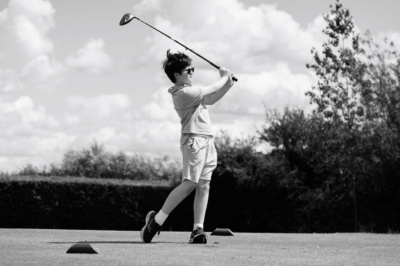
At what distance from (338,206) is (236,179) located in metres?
3.38

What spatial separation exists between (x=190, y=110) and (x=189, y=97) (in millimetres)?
169

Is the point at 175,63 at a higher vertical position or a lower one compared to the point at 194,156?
higher

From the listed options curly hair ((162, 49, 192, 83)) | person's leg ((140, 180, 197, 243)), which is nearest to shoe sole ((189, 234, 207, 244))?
person's leg ((140, 180, 197, 243))

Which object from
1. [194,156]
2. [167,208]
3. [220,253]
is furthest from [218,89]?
[220,253]

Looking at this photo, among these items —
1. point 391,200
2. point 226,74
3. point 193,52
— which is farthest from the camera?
point 391,200

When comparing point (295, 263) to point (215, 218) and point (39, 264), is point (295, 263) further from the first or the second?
point (215, 218)

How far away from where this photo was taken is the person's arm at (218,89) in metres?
8.58

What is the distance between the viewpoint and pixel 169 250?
297 inches

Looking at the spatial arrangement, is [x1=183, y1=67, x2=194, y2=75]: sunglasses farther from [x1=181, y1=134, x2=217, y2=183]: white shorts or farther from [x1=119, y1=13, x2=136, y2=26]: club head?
[x1=119, y1=13, x2=136, y2=26]: club head

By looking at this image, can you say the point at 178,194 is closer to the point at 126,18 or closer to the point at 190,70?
the point at 190,70

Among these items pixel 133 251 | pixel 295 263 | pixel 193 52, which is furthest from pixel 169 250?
pixel 193 52

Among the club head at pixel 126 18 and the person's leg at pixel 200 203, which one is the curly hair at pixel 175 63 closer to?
the person's leg at pixel 200 203

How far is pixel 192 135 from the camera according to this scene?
8.53 meters

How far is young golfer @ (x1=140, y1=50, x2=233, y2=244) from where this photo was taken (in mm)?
8484
